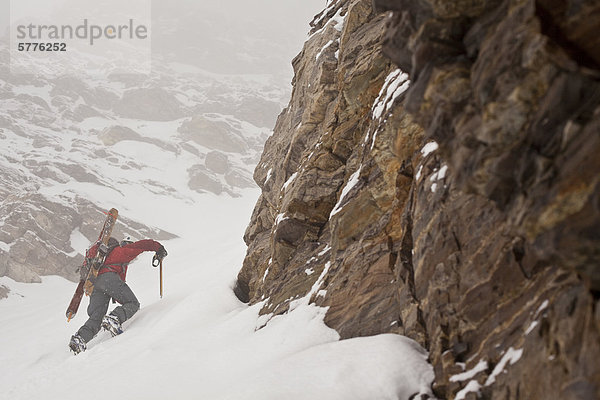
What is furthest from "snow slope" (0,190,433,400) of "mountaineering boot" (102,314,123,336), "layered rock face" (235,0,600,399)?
"layered rock face" (235,0,600,399)

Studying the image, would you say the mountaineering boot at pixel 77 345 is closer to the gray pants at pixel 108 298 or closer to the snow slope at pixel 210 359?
the snow slope at pixel 210 359

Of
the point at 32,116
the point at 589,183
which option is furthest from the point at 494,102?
the point at 32,116

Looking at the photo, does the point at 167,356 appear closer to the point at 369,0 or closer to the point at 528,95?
the point at 528,95

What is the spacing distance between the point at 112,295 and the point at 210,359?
7279 mm

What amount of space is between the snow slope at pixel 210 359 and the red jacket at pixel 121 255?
5.66 feet

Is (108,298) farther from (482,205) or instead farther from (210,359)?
(482,205)

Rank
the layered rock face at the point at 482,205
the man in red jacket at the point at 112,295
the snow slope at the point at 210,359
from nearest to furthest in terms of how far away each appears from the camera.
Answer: the layered rock face at the point at 482,205, the snow slope at the point at 210,359, the man in red jacket at the point at 112,295

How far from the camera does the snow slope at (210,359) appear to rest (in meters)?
5.31

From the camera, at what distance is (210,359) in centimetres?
778

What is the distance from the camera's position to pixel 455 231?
5.14m

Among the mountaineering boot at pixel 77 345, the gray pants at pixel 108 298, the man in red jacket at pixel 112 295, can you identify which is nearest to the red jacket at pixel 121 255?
the man in red jacket at pixel 112 295

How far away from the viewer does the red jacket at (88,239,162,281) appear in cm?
1391

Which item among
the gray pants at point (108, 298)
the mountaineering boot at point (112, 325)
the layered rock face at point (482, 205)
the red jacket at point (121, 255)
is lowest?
the mountaineering boot at point (112, 325)

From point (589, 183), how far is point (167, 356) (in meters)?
8.04
